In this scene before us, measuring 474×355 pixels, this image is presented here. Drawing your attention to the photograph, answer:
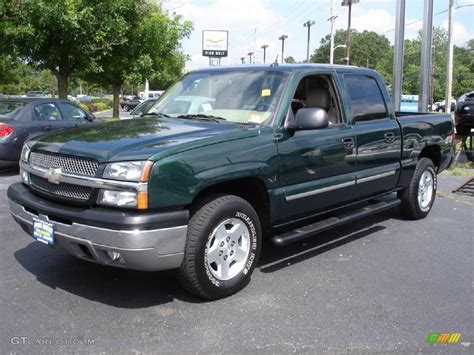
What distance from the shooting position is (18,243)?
17.7ft

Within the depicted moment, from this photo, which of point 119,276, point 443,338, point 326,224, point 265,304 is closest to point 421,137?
point 326,224

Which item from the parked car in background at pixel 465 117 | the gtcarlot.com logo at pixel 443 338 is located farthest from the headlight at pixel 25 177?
the parked car in background at pixel 465 117

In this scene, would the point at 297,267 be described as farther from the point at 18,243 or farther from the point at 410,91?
the point at 410,91

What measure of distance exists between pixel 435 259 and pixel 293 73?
237cm

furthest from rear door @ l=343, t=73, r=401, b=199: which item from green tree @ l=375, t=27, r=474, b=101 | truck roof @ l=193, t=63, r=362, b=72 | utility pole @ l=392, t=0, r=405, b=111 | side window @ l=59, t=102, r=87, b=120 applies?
green tree @ l=375, t=27, r=474, b=101

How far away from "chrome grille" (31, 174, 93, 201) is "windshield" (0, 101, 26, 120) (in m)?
6.48

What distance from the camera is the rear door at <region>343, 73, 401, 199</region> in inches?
210

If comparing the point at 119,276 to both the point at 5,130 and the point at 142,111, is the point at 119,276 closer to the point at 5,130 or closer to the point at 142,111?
the point at 142,111

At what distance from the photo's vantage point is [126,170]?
349cm

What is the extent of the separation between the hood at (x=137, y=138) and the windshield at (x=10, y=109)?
20.1ft

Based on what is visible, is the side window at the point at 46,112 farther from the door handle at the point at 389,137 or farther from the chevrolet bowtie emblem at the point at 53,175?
the door handle at the point at 389,137

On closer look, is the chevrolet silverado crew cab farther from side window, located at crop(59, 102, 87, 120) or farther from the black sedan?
side window, located at crop(59, 102, 87, 120)

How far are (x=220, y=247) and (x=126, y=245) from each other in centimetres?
84

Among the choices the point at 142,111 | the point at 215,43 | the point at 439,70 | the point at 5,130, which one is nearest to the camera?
the point at 142,111
